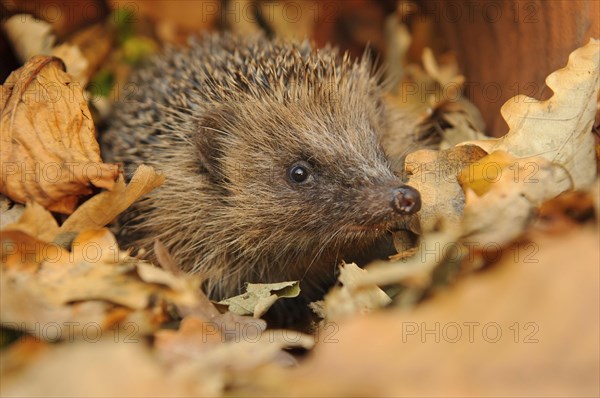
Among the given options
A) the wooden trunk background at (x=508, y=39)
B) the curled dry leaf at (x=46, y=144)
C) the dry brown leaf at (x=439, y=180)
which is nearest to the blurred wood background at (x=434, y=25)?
the wooden trunk background at (x=508, y=39)

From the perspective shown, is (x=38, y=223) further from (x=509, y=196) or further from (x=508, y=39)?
(x=508, y=39)

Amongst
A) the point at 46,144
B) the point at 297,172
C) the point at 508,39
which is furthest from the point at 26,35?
the point at 508,39

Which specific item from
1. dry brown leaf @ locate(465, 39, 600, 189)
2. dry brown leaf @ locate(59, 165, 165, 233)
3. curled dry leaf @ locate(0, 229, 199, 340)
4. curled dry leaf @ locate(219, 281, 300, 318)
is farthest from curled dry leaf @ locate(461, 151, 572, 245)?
dry brown leaf @ locate(59, 165, 165, 233)

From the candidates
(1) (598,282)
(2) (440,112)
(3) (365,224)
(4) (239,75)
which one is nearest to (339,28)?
(2) (440,112)

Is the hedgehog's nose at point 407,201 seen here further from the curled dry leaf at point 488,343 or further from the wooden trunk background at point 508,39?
the wooden trunk background at point 508,39

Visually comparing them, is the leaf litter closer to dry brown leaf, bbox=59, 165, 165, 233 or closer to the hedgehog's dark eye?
dry brown leaf, bbox=59, 165, 165, 233

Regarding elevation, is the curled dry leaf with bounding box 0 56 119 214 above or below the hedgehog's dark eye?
below
